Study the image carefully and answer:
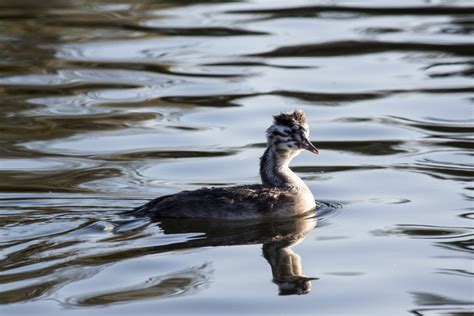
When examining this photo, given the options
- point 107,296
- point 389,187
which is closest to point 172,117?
point 389,187

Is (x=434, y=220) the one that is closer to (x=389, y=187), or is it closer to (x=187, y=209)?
(x=389, y=187)

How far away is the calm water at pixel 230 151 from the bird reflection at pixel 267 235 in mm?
34

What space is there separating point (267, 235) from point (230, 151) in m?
3.29

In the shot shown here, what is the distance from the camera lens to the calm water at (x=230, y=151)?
11.7 meters

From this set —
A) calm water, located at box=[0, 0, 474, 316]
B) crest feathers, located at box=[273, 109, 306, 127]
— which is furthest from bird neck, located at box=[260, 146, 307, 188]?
calm water, located at box=[0, 0, 474, 316]

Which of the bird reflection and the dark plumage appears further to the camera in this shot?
the dark plumage

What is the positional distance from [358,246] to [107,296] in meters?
2.64

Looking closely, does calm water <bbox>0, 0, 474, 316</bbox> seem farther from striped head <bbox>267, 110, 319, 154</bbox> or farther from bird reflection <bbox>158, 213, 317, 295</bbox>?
striped head <bbox>267, 110, 319, 154</bbox>

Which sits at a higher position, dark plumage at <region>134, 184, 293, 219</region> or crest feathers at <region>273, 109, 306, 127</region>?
crest feathers at <region>273, 109, 306, 127</region>

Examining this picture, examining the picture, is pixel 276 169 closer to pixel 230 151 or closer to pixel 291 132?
pixel 291 132

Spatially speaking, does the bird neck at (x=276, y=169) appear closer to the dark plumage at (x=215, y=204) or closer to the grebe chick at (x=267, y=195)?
the grebe chick at (x=267, y=195)

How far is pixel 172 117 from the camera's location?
1844 centimetres

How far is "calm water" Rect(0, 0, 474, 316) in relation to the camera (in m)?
11.7

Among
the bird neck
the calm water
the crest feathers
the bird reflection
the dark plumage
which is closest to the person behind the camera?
the calm water
